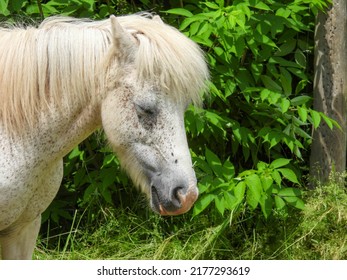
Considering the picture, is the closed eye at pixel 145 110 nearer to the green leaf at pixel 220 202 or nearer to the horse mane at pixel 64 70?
the horse mane at pixel 64 70

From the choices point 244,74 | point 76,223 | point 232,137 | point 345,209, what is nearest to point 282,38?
point 244,74

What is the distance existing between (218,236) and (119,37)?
2003 millimetres

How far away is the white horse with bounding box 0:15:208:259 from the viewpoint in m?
3.17

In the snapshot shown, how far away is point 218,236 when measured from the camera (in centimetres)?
480

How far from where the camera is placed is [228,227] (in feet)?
16.1

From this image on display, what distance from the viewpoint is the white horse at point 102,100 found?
3.17m

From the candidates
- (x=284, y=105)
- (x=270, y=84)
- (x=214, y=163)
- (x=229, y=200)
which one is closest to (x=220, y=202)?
(x=229, y=200)

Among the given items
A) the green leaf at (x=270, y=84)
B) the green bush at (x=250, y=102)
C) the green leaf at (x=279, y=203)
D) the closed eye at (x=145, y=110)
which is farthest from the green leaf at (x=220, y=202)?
the closed eye at (x=145, y=110)

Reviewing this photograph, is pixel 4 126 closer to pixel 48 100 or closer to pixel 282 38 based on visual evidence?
pixel 48 100

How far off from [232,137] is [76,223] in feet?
3.99

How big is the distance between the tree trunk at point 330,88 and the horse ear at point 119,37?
2250 millimetres

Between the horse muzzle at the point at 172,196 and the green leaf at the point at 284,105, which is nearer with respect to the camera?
the horse muzzle at the point at 172,196

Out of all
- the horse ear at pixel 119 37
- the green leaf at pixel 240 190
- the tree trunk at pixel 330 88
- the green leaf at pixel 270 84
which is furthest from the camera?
the tree trunk at pixel 330 88

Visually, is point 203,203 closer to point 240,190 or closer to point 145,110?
point 240,190
